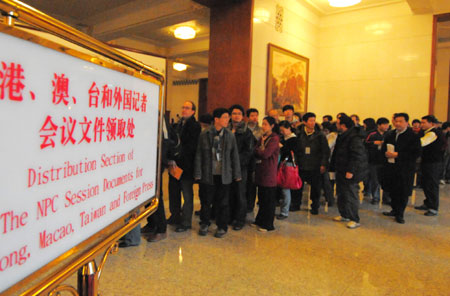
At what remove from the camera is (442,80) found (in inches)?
437

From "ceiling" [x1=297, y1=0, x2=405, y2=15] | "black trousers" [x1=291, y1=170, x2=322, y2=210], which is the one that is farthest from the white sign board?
"ceiling" [x1=297, y1=0, x2=405, y2=15]

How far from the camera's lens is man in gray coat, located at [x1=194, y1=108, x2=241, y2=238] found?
136 inches

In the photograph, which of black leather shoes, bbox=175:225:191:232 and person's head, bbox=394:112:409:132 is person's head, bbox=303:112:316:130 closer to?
person's head, bbox=394:112:409:132

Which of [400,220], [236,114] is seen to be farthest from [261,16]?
[400,220]

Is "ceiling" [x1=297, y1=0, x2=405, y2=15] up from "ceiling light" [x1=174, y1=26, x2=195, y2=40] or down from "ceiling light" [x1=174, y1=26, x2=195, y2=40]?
up

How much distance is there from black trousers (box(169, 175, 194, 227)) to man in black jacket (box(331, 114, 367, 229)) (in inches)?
75.3

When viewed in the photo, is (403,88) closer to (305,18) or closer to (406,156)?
(305,18)

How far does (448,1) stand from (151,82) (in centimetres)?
766

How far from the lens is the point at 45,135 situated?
0.60 m

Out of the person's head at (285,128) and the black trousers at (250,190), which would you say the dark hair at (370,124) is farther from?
the black trousers at (250,190)

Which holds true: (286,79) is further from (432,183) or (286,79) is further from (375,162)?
(432,183)

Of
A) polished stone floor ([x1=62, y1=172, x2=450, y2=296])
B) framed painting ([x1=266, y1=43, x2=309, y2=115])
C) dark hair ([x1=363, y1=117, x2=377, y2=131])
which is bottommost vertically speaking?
polished stone floor ([x1=62, y1=172, x2=450, y2=296])

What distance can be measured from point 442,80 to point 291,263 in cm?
1141

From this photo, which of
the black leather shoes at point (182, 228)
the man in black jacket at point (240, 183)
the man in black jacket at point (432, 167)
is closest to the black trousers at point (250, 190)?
the man in black jacket at point (240, 183)
